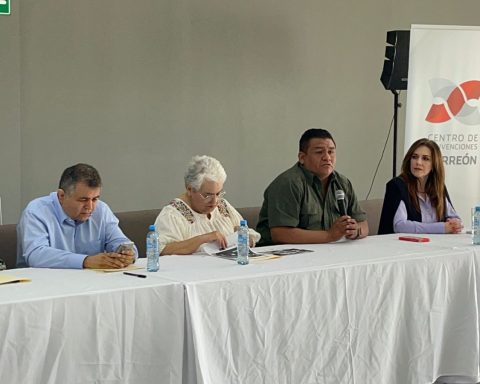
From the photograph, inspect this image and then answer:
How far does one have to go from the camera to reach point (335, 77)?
25.2 feet

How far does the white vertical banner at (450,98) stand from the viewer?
6211 millimetres

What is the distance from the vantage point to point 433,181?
16.6 ft

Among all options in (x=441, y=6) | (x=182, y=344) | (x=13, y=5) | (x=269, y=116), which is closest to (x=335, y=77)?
(x=269, y=116)

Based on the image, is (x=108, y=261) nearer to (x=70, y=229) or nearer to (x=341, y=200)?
(x=70, y=229)

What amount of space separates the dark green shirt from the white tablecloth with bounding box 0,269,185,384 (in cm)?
131

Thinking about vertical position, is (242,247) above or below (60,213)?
below

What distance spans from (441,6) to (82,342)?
6258 millimetres

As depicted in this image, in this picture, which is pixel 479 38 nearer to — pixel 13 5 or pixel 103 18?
pixel 103 18

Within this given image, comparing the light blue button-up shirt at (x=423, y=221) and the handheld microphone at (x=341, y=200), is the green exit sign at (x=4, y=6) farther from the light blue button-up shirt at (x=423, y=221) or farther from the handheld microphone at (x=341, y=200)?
the light blue button-up shirt at (x=423, y=221)

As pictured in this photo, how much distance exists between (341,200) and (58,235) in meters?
1.57

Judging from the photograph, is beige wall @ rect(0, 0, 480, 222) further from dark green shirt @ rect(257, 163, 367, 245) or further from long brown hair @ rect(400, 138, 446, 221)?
long brown hair @ rect(400, 138, 446, 221)

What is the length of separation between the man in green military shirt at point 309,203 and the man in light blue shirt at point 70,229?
937mm

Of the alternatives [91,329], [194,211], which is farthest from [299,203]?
[91,329]

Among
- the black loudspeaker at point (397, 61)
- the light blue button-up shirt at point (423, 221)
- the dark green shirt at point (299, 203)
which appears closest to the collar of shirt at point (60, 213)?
the dark green shirt at point (299, 203)
